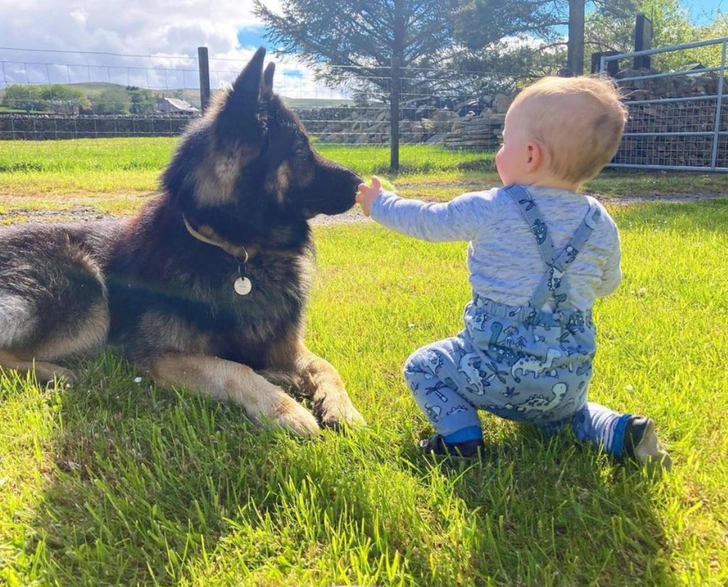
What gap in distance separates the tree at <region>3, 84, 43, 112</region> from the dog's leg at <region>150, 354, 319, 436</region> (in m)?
21.4

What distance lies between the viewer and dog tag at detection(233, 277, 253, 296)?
2855 mm

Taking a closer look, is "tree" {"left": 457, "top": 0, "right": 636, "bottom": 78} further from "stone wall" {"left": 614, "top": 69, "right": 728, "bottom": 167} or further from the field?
the field

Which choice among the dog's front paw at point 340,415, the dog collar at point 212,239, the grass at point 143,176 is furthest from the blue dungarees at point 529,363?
the grass at point 143,176

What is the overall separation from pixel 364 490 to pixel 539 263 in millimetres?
945

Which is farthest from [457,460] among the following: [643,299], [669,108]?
[669,108]

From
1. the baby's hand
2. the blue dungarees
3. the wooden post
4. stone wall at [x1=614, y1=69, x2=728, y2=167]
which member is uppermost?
the wooden post

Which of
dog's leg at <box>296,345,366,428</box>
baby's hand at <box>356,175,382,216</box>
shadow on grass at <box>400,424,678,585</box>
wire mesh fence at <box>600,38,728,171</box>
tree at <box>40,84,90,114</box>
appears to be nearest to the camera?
shadow on grass at <box>400,424,678,585</box>

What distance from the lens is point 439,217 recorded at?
1.98 metres

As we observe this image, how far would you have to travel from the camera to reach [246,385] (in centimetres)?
252

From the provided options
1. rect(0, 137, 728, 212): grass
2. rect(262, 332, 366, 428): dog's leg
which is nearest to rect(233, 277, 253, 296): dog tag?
rect(262, 332, 366, 428): dog's leg

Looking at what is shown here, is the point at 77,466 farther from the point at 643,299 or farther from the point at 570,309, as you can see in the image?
the point at 643,299

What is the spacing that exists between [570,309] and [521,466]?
22.4 inches

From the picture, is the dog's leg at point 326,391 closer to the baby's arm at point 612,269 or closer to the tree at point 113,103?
the baby's arm at point 612,269

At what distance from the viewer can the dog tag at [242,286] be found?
2.86 meters
